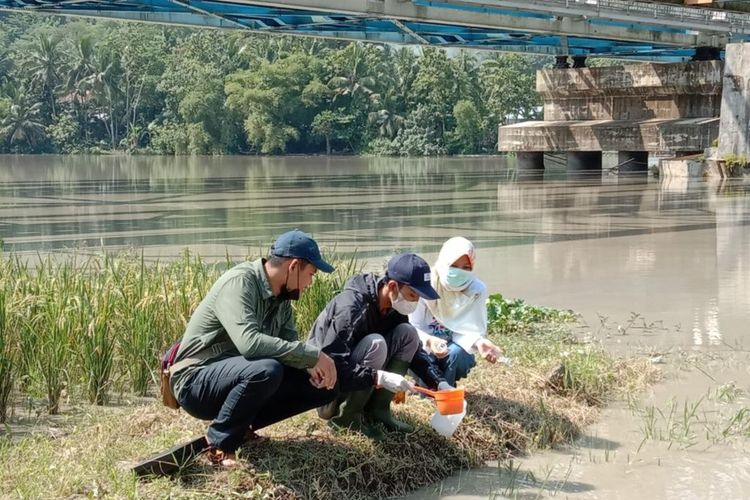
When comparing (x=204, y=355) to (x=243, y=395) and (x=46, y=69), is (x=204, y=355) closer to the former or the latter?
(x=243, y=395)

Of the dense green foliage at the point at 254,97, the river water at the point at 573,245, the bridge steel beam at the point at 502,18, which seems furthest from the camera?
the dense green foliage at the point at 254,97

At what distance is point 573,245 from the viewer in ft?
43.3

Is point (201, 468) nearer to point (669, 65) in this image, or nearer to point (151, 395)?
point (151, 395)

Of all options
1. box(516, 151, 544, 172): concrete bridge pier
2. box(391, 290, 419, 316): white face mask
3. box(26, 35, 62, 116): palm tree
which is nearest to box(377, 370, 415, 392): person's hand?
box(391, 290, 419, 316): white face mask

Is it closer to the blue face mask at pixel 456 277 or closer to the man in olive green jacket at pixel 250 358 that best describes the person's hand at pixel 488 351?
the blue face mask at pixel 456 277

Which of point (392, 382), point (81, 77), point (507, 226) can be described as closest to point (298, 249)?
point (392, 382)

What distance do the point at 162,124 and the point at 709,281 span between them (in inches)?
2646

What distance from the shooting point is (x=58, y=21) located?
119062 millimetres

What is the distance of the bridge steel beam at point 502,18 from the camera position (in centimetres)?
2224

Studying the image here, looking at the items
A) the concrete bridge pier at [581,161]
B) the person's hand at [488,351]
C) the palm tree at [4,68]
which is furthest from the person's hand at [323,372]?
the palm tree at [4,68]

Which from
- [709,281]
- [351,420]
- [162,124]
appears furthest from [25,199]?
[162,124]

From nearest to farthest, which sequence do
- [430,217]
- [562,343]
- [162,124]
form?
1. [562,343]
2. [430,217]
3. [162,124]

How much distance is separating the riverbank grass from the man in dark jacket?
13 cm

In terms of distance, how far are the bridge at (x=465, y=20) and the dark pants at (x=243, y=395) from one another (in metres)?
17.3
